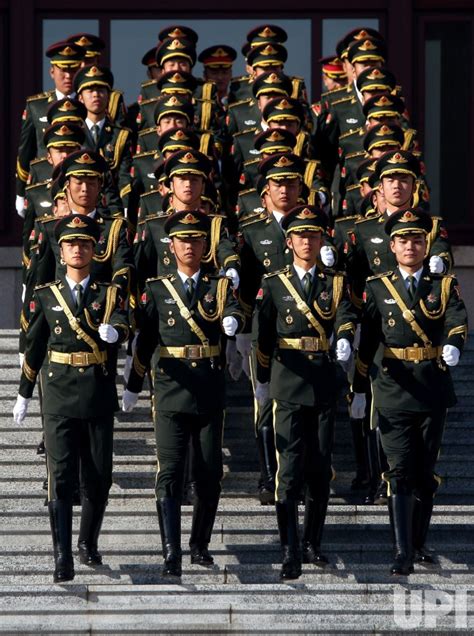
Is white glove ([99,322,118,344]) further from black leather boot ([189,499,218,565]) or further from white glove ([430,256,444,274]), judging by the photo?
white glove ([430,256,444,274])

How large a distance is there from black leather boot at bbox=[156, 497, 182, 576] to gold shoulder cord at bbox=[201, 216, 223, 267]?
200 centimetres

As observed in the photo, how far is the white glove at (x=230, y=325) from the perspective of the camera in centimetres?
1331

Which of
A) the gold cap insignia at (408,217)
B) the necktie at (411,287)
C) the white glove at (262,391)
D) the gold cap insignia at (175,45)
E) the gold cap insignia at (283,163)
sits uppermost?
the gold cap insignia at (175,45)

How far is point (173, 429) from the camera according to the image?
13.4 metres

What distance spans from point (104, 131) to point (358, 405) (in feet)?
10.3

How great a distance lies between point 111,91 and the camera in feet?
53.4

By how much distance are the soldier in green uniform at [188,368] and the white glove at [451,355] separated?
4.17ft

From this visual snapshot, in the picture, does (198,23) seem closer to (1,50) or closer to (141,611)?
(1,50)

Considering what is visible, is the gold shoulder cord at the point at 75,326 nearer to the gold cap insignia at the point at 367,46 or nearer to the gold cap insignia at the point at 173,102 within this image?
the gold cap insignia at the point at 173,102

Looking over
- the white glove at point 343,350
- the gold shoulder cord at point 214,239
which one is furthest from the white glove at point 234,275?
the white glove at point 343,350

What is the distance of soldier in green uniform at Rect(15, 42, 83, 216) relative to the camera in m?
16.2

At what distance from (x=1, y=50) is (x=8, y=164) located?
1.02m

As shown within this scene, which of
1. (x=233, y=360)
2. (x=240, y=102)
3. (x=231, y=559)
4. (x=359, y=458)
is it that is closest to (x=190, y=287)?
(x=231, y=559)

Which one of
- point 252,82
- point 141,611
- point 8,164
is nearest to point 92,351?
point 141,611
